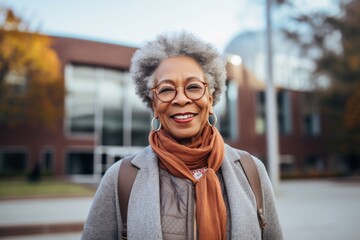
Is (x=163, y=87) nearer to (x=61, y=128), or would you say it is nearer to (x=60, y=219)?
(x=60, y=219)

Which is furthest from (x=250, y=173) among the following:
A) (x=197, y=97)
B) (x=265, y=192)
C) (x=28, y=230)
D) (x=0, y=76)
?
(x=0, y=76)

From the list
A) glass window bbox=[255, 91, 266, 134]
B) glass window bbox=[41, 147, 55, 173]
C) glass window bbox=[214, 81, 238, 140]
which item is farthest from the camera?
glass window bbox=[255, 91, 266, 134]

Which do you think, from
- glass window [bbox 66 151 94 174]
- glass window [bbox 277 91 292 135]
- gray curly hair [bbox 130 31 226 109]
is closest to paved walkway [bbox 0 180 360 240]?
gray curly hair [bbox 130 31 226 109]

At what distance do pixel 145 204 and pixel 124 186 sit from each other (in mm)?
166

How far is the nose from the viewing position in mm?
1671

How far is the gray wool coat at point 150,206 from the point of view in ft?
5.04

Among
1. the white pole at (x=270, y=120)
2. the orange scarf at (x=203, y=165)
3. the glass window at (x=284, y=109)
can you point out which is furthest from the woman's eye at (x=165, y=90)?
the glass window at (x=284, y=109)

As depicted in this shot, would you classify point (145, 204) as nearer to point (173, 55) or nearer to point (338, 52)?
point (173, 55)

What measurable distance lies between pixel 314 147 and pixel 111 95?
22.3m

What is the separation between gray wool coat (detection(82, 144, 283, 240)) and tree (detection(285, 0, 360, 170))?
18778 millimetres

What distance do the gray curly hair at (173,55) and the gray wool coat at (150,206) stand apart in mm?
378

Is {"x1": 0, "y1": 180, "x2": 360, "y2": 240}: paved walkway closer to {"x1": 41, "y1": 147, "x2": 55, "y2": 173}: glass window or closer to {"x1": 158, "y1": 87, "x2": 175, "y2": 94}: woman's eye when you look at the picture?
{"x1": 158, "y1": 87, "x2": 175, "y2": 94}: woman's eye

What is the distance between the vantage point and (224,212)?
5.22ft

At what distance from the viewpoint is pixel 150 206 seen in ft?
5.06
